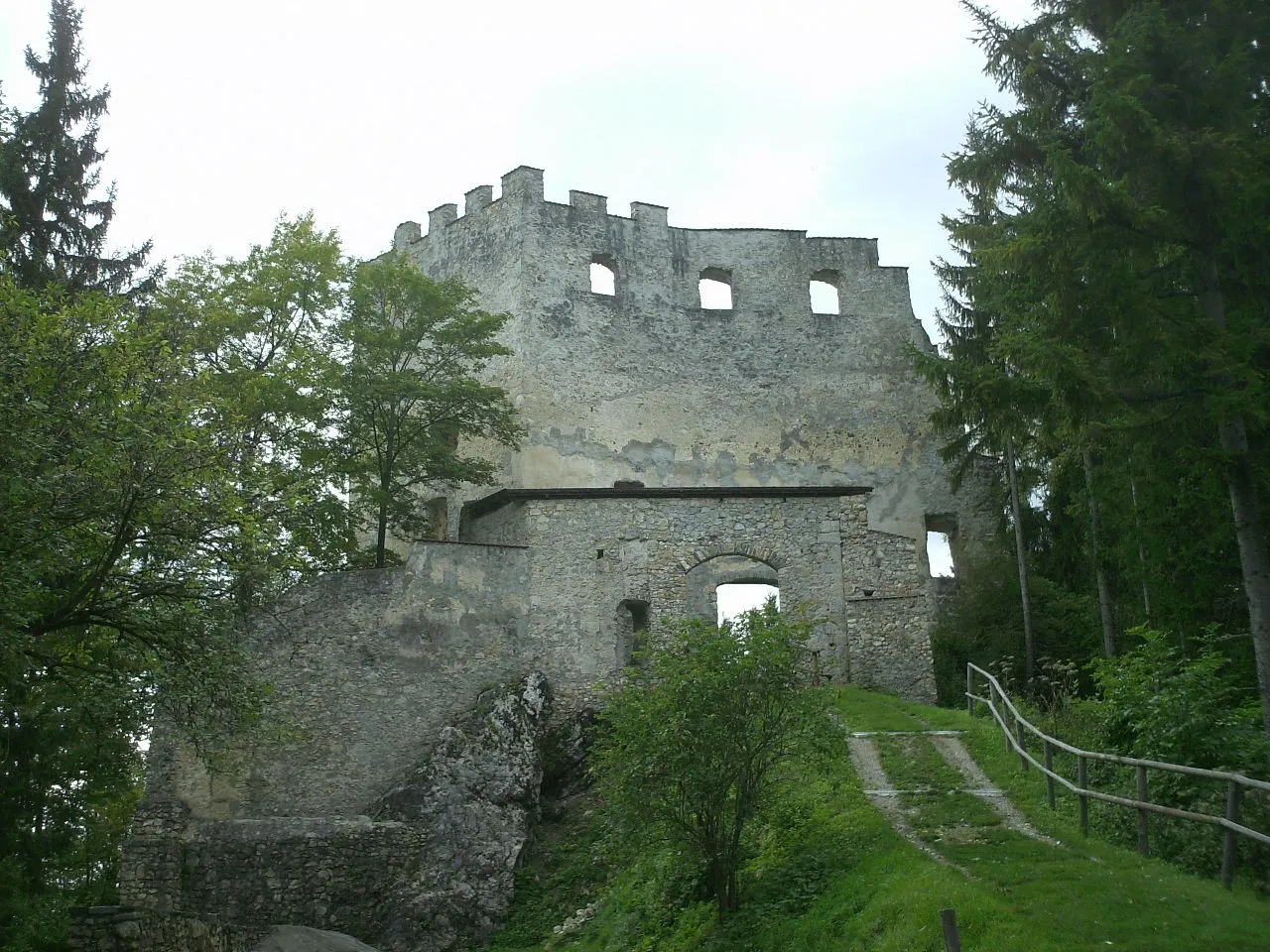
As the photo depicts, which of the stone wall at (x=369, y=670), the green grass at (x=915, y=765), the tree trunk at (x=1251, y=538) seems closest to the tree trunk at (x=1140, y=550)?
the tree trunk at (x=1251, y=538)

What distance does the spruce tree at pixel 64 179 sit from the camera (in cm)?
2139

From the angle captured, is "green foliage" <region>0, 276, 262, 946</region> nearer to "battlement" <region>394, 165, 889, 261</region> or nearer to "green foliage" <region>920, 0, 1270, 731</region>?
"green foliage" <region>920, 0, 1270, 731</region>

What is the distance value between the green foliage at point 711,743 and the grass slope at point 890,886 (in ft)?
1.79

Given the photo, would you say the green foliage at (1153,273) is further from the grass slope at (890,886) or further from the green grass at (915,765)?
the green grass at (915,765)

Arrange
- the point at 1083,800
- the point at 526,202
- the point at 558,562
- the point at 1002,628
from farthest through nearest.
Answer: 1. the point at 526,202
2. the point at 1002,628
3. the point at 558,562
4. the point at 1083,800

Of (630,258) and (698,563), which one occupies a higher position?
(630,258)

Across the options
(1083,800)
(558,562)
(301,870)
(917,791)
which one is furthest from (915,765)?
(301,870)

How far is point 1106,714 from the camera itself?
1526cm

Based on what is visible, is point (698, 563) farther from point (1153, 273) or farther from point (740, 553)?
point (1153, 273)

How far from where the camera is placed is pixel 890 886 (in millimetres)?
12594

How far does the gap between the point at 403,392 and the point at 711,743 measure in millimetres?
12510

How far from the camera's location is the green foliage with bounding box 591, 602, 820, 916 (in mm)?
13820

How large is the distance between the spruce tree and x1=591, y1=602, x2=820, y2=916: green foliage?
43.1 feet

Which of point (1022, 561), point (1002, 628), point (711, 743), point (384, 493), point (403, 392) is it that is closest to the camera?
point (711, 743)
